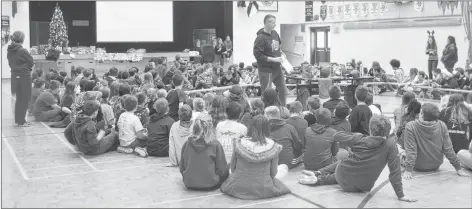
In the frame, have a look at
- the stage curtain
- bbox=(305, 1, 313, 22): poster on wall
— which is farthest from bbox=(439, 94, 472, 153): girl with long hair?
bbox=(305, 1, 313, 22): poster on wall

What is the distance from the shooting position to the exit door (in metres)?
22.9

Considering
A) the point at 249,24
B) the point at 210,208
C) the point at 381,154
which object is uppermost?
the point at 249,24

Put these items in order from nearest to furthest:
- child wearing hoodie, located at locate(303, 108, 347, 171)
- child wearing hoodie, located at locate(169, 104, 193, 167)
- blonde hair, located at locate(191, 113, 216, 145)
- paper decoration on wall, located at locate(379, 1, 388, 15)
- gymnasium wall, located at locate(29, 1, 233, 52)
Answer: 1. blonde hair, located at locate(191, 113, 216, 145)
2. child wearing hoodie, located at locate(303, 108, 347, 171)
3. child wearing hoodie, located at locate(169, 104, 193, 167)
4. paper decoration on wall, located at locate(379, 1, 388, 15)
5. gymnasium wall, located at locate(29, 1, 233, 52)

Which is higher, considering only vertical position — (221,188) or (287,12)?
(287,12)

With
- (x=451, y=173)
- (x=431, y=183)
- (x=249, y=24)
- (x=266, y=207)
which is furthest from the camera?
(x=249, y=24)

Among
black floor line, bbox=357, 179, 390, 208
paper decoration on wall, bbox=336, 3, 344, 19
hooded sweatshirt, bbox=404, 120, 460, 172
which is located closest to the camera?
black floor line, bbox=357, 179, 390, 208

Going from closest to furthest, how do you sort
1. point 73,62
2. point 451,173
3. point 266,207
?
1. point 266,207
2. point 451,173
3. point 73,62

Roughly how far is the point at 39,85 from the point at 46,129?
1.93 meters

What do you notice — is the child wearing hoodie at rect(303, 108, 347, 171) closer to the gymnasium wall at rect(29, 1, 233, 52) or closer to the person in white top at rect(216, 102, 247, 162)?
the person in white top at rect(216, 102, 247, 162)

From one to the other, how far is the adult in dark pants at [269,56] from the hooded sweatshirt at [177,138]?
2298 mm

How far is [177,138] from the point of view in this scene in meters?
6.15

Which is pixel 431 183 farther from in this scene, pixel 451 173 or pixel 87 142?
pixel 87 142

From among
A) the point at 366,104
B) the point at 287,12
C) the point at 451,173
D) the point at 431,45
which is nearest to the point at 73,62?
the point at 287,12

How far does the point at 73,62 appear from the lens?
18.8 meters
